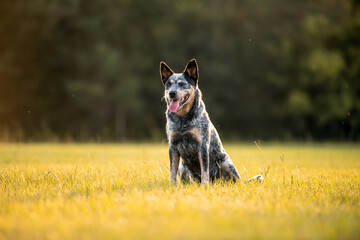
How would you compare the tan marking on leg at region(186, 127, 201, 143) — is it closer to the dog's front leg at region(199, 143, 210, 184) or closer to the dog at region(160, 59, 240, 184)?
the dog at region(160, 59, 240, 184)

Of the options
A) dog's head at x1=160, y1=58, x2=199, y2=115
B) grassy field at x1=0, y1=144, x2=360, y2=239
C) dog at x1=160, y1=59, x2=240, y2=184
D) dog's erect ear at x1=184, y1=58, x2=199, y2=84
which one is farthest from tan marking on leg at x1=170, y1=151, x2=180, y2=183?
dog's erect ear at x1=184, y1=58, x2=199, y2=84

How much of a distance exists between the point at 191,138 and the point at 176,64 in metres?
18.8

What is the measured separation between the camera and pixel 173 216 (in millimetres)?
2867

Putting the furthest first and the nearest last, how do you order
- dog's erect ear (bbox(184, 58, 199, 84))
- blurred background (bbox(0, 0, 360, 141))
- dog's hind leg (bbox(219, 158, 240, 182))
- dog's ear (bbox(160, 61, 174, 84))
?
blurred background (bbox(0, 0, 360, 141)) < dog's ear (bbox(160, 61, 174, 84)) < dog's erect ear (bbox(184, 58, 199, 84)) < dog's hind leg (bbox(219, 158, 240, 182))

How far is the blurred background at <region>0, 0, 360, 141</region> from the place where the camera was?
22.3 meters

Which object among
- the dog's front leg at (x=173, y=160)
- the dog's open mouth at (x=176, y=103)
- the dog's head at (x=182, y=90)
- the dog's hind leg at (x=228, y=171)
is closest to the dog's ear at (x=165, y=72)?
the dog's head at (x=182, y=90)

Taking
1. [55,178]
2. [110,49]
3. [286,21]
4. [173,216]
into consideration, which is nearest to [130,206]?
[173,216]

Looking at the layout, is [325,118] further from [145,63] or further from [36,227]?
[36,227]

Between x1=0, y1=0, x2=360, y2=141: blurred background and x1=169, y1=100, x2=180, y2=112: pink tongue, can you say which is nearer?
x1=169, y1=100, x2=180, y2=112: pink tongue

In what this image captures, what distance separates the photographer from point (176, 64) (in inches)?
914

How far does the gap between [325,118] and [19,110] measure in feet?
70.3

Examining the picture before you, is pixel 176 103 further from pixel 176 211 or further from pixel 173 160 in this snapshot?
pixel 176 211

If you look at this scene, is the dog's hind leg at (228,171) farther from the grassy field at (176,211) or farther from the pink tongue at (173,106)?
the pink tongue at (173,106)

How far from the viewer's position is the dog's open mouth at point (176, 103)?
4.93m
